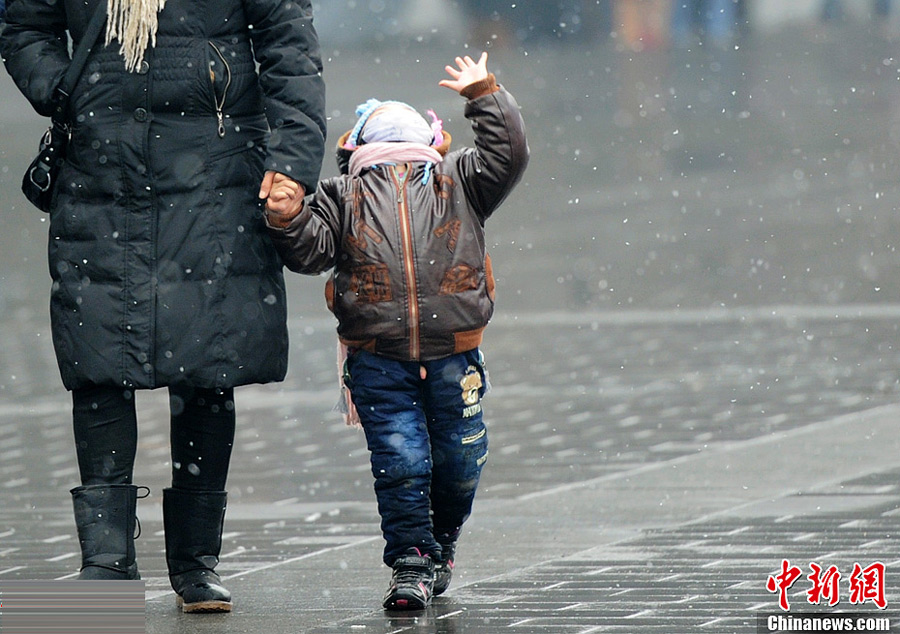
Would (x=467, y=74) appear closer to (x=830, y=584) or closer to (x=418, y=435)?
(x=418, y=435)

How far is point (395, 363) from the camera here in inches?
195

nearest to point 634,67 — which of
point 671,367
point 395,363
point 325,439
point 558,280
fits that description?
point 558,280

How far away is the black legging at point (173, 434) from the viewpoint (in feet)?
15.8

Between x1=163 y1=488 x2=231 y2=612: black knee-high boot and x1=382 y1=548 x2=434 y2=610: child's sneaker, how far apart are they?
0.48m

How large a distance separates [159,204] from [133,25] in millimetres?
472

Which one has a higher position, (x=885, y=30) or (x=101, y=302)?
(x=885, y=30)

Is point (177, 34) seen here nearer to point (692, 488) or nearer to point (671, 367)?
point (692, 488)

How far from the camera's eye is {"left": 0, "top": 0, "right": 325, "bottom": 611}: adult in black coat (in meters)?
4.75

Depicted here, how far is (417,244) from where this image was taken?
193 inches

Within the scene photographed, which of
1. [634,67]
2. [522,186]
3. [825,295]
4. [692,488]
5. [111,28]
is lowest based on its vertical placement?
[692,488]

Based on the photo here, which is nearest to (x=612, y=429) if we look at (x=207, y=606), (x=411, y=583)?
(x=411, y=583)

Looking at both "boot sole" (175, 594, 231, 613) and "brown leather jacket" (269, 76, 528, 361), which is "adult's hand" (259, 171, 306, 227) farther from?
"boot sole" (175, 594, 231, 613)

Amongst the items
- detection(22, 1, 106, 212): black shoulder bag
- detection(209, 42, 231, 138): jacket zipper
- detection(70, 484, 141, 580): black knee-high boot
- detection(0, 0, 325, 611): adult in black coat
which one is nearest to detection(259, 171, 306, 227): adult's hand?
detection(0, 0, 325, 611): adult in black coat

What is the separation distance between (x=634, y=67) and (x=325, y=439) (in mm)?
18750
